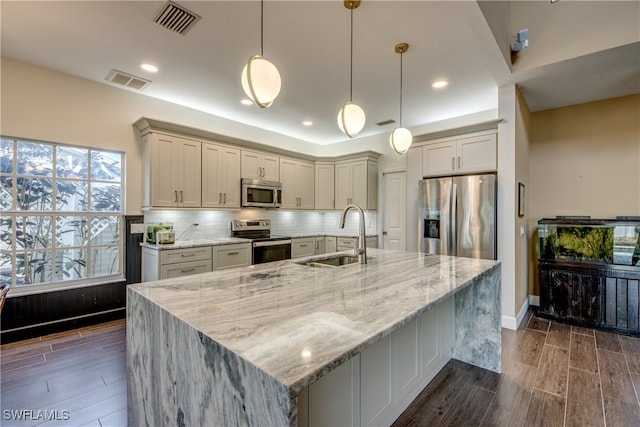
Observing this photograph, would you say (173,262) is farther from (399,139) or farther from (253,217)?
(399,139)

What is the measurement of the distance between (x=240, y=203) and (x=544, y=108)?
4535mm

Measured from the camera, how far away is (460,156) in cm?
372

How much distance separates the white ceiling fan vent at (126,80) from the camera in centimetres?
315

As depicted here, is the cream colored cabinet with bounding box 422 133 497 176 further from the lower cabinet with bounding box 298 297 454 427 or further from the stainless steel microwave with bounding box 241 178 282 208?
the stainless steel microwave with bounding box 241 178 282 208

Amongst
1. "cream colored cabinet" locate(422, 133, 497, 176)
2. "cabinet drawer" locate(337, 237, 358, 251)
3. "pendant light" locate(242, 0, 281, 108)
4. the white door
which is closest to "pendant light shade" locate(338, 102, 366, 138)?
"pendant light" locate(242, 0, 281, 108)

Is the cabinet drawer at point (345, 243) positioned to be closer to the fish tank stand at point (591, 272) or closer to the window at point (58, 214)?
the fish tank stand at point (591, 272)

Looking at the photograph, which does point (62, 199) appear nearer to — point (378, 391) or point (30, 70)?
point (30, 70)

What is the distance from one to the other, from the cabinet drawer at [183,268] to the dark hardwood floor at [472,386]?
2.55 feet

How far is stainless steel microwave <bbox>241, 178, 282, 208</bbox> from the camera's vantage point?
438cm

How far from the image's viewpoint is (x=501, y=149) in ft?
10.9

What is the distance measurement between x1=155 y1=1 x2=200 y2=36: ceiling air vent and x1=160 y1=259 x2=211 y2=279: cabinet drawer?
2.45 m

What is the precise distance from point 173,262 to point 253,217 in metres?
1.67

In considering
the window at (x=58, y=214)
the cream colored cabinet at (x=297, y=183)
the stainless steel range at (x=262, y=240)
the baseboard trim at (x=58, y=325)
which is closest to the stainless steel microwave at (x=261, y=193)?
the cream colored cabinet at (x=297, y=183)

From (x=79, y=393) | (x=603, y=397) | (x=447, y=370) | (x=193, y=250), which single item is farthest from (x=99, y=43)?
(x=603, y=397)
